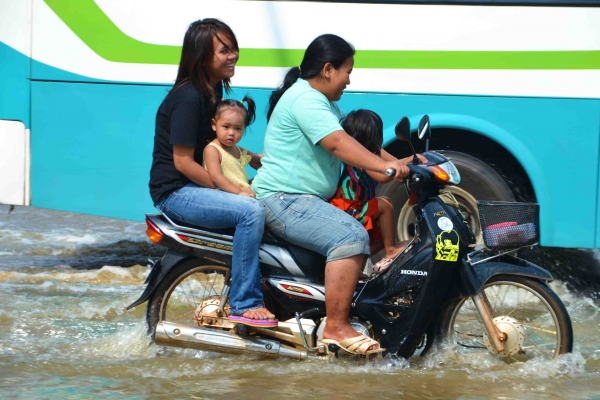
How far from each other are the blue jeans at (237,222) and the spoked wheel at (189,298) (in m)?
0.21

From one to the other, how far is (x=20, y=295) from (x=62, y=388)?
2.12m

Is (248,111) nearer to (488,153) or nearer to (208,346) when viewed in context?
(208,346)

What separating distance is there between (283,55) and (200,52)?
1.61m

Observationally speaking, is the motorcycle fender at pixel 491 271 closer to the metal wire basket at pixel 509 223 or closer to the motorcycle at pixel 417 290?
the motorcycle at pixel 417 290

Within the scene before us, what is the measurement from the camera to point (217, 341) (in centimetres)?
416

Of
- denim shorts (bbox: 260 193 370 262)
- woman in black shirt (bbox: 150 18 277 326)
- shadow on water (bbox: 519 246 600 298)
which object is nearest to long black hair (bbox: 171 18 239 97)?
woman in black shirt (bbox: 150 18 277 326)

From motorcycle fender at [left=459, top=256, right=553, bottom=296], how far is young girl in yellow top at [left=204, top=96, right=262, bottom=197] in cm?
116

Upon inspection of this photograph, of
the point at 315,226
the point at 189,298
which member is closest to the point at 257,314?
the point at 315,226

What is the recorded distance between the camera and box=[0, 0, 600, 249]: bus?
5465 millimetres

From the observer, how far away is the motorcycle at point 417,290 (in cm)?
391

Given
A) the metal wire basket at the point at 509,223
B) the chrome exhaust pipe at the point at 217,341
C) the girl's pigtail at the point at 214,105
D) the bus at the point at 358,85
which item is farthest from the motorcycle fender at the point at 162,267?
the bus at the point at 358,85

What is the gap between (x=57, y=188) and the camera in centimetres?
586

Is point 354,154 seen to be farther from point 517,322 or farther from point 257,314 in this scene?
point 517,322

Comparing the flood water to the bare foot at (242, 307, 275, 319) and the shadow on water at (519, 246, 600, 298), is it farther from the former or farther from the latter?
the shadow on water at (519, 246, 600, 298)
